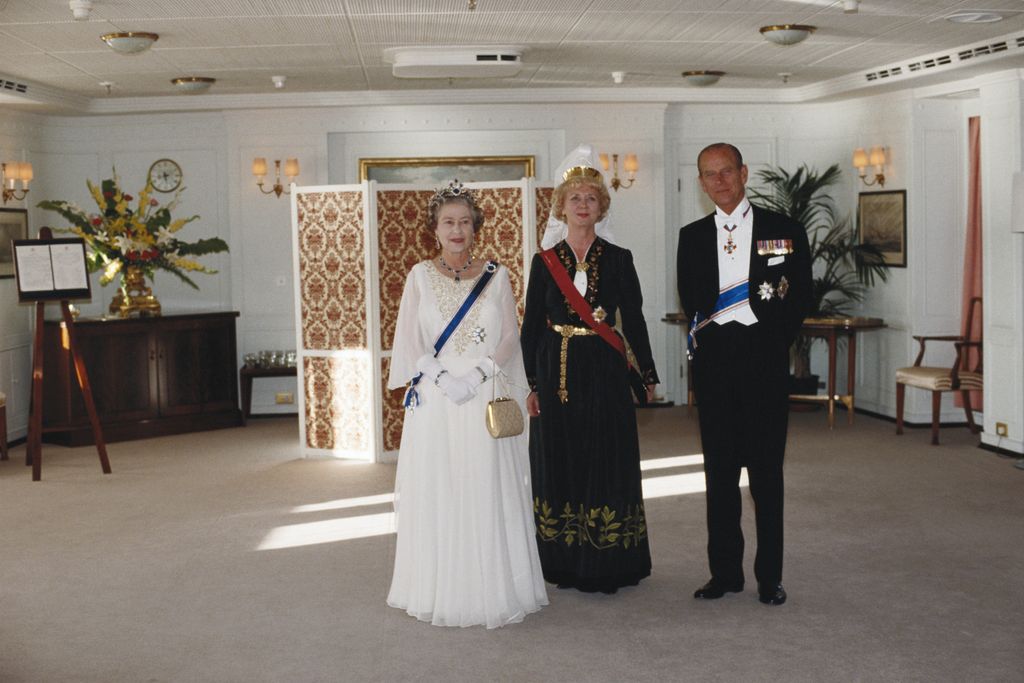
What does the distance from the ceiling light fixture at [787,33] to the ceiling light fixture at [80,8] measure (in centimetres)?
403

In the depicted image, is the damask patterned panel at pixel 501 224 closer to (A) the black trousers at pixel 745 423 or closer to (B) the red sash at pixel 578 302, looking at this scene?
(B) the red sash at pixel 578 302

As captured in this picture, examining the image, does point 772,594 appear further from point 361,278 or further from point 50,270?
point 50,270

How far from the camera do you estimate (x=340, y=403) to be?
8.59 m

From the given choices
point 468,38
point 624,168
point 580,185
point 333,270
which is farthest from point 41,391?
point 624,168

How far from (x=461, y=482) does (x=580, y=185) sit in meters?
1.33

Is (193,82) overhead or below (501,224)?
overhead

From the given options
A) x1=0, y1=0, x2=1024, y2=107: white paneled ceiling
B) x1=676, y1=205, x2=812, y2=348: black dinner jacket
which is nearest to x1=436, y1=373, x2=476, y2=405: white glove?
x1=676, y1=205, x2=812, y2=348: black dinner jacket

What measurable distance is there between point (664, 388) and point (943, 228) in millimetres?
2964

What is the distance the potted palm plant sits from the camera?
398 inches

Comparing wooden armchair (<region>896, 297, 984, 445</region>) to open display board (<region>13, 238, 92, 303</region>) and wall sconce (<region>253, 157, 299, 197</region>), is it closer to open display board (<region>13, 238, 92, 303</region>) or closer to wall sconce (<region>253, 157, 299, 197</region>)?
A: wall sconce (<region>253, 157, 299, 197</region>)

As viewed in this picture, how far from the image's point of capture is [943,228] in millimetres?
9555

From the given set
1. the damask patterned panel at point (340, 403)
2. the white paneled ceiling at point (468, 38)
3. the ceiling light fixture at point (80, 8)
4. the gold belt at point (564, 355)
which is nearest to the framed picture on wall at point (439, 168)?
the white paneled ceiling at point (468, 38)

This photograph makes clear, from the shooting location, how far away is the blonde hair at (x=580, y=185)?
4.79 m

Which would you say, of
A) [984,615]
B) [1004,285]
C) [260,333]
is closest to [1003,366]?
[1004,285]
